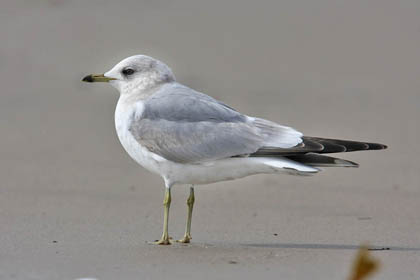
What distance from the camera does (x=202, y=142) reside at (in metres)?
6.35

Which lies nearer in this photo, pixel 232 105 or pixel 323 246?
pixel 323 246

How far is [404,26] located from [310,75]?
1.70m

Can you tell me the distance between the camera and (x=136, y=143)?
6.37 metres

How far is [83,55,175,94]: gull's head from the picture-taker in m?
6.66

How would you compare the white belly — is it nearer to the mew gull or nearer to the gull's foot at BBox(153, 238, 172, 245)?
the mew gull

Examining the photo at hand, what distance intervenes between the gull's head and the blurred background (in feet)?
3.08

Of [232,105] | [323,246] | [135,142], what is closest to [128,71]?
[135,142]

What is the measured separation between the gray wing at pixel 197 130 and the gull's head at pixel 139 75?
201 mm

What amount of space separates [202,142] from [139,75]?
71 cm

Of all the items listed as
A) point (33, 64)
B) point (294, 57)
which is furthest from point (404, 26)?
point (33, 64)

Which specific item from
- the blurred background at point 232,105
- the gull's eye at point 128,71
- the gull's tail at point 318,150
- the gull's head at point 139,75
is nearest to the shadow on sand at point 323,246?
the blurred background at point 232,105

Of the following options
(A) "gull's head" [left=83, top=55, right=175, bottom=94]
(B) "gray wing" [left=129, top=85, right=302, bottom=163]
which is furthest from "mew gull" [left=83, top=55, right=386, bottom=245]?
(A) "gull's head" [left=83, top=55, right=175, bottom=94]

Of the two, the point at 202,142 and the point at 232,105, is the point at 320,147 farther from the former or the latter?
the point at 232,105

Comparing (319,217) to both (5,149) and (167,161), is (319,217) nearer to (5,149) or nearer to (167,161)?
(167,161)
